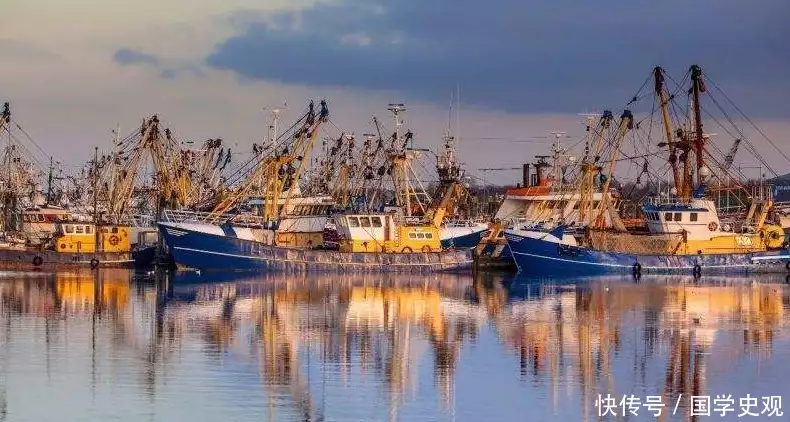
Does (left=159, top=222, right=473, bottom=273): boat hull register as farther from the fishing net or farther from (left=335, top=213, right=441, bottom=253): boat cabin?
the fishing net

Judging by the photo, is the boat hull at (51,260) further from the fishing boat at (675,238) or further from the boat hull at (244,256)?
the fishing boat at (675,238)

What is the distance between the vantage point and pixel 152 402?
989 inches

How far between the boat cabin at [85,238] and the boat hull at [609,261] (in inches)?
847

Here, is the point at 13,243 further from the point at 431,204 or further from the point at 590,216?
the point at 590,216

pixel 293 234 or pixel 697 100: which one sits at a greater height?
pixel 697 100

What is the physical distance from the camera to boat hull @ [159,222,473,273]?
242 feet

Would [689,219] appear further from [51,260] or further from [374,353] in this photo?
Answer: [374,353]

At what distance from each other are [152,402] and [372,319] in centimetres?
1835

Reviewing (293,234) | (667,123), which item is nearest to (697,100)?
(667,123)

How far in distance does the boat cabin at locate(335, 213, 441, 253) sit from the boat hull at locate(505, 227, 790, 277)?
4926 mm

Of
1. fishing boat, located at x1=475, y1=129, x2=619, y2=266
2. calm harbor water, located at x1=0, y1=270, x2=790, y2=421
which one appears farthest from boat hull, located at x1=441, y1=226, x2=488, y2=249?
calm harbor water, located at x1=0, y1=270, x2=790, y2=421

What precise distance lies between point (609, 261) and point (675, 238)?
4348 mm

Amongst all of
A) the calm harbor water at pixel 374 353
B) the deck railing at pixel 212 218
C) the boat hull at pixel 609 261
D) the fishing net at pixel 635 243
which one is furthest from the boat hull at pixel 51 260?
the fishing net at pixel 635 243

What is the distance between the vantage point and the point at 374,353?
33.5m
